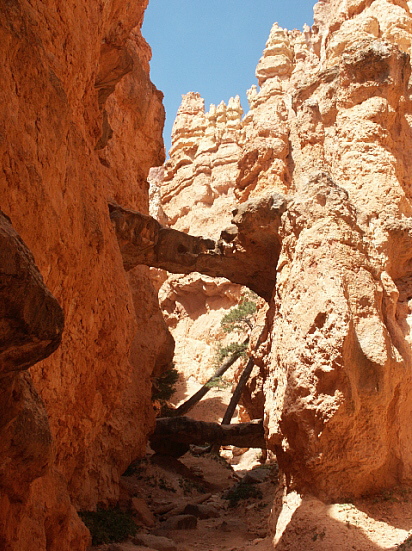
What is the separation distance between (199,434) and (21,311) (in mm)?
12923

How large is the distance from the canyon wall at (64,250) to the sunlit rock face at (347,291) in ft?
9.85

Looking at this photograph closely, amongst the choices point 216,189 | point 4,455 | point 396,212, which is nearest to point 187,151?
point 216,189

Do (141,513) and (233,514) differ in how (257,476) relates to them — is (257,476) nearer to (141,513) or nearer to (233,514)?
(233,514)

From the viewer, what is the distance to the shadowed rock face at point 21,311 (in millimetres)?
2459

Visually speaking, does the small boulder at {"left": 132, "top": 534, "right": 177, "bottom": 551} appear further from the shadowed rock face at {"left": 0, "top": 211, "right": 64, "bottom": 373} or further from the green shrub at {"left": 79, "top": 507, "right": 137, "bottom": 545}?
the shadowed rock face at {"left": 0, "top": 211, "right": 64, "bottom": 373}

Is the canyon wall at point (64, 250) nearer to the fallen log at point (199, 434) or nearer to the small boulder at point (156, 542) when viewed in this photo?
the small boulder at point (156, 542)

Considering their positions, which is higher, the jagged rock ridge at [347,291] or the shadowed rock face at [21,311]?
the jagged rock ridge at [347,291]

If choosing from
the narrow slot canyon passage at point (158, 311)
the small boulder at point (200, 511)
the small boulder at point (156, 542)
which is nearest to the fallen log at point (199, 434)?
the narrow slot canyon passage at point (158, 311)

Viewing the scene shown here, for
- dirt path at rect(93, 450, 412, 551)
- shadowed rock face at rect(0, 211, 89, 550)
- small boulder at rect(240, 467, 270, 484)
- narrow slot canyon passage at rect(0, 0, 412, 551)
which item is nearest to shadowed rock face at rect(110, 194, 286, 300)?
narrow slot canyon passage at rect(0, 0, 412, 551)

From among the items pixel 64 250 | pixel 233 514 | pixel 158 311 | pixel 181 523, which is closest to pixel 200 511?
pixel 233 514

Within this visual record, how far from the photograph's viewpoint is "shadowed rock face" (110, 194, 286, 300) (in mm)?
10961

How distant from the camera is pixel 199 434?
1470 centimetres

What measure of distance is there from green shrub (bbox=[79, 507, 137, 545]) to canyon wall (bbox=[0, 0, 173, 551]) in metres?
0.40

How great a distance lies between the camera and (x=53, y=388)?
6.14 meters
